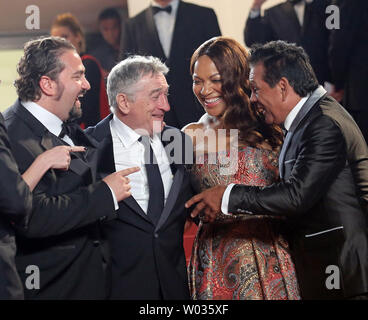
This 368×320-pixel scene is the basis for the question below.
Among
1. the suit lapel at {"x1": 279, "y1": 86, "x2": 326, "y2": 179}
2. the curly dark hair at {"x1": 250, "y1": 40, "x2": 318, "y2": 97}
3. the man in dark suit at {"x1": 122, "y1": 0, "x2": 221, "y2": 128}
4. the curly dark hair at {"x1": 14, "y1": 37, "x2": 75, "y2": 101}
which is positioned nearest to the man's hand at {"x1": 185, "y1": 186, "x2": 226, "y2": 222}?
the suit lapel at {"x1": 279, "y1": 86, "x2": 326, "y2": 179}

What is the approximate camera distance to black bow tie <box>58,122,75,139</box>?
7.73ft

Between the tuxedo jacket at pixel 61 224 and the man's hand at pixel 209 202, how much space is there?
1.04ft

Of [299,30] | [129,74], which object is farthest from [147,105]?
[299,30]

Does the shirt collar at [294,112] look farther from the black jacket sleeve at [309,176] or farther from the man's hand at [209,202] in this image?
the man's hand at [209,202]

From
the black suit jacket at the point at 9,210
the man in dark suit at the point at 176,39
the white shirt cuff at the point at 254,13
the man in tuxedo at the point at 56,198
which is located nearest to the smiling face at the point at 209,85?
the man in tuxedo at the point at 56,198

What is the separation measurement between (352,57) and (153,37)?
45.6 inches

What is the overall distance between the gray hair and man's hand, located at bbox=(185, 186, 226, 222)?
49 cm

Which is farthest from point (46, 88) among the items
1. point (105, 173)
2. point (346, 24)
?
point (346, 24)

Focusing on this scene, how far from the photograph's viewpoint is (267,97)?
8.14ft

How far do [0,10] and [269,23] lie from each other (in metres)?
1.69

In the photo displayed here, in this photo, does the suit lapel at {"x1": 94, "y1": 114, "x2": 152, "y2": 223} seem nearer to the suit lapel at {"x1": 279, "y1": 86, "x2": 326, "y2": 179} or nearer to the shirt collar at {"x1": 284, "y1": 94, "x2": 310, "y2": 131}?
the suit lapel at {"x1": 279, "y1": 86, "x2": 326, "y2": 179}

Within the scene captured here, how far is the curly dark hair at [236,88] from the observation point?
2.60 m

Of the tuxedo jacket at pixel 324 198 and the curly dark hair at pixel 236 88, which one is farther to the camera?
the curly dark hair at pixel 236 88
